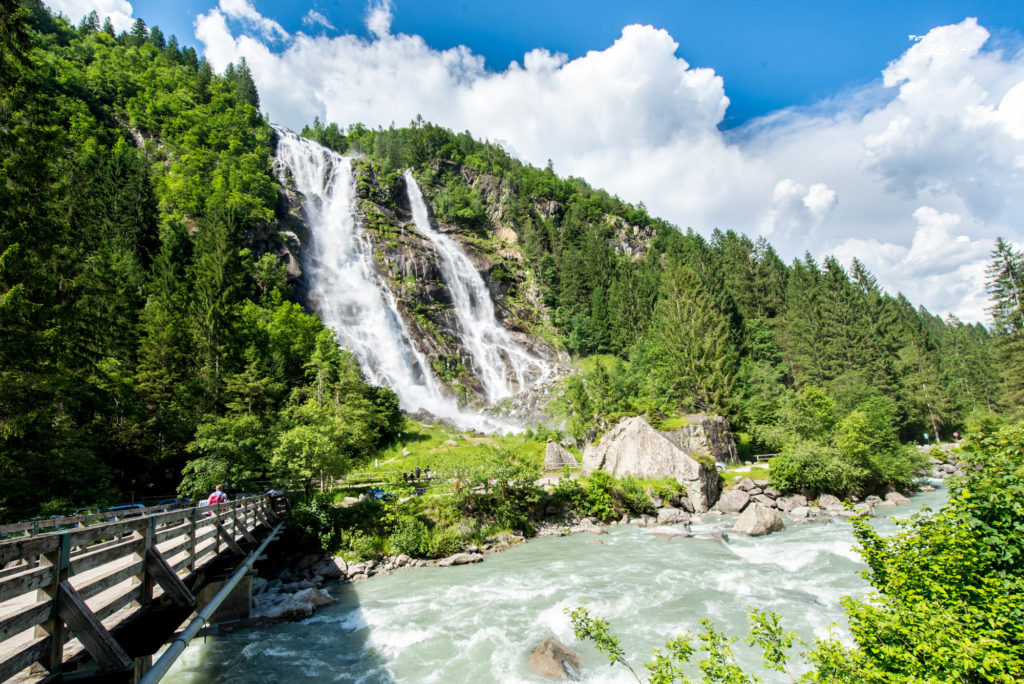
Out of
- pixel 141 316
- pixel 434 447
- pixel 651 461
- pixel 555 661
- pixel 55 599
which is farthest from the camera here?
pixel 434 447

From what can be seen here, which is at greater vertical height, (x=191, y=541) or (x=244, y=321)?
(x=244, y=321)

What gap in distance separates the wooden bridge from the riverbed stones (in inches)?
1175

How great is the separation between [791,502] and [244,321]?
145ft

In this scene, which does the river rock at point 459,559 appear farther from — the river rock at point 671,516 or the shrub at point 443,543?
the river rock at point 671,516

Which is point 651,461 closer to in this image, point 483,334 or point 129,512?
point 129,512

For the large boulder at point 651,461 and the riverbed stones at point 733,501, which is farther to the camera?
the large boulder at point 651,461

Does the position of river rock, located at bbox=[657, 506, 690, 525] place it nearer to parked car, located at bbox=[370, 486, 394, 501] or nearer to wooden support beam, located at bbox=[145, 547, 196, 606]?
parked car, located at bbox=[370, 486, 394, 501]

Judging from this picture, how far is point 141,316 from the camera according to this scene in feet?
109

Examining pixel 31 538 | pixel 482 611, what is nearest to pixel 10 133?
pixel 31 538

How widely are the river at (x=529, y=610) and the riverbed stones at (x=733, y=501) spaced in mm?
7107

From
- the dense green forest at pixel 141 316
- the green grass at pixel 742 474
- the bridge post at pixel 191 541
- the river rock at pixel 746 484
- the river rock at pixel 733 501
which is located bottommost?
the river rock at pixel 733 501

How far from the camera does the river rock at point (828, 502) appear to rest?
28052mm

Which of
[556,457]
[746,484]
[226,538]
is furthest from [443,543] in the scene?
[746,484]

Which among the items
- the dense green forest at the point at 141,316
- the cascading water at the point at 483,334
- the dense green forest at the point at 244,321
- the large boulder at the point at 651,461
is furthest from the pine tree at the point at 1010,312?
the dense green forest at the point at 141,316
